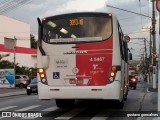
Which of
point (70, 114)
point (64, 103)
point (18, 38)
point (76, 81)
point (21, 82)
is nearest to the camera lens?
point (76, 81)

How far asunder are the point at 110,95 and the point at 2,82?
38.0 metres

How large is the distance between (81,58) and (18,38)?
64.5 metres

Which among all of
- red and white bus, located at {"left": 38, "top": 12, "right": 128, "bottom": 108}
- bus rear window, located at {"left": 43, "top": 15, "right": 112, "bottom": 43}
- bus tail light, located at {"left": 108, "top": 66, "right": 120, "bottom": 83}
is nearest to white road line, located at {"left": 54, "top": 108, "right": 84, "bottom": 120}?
red and white bus, located at {"left": 38, "top": 12, "right": 128, "bottom": 108}

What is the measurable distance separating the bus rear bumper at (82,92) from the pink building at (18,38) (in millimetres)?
54204

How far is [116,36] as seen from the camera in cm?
1226

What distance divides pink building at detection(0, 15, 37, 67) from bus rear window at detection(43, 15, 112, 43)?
176 feet

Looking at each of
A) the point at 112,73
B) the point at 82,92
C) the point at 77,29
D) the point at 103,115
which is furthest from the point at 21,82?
the point at 112,73

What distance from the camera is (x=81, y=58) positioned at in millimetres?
12219

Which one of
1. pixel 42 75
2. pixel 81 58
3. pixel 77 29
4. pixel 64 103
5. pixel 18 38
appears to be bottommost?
pixel 64 103

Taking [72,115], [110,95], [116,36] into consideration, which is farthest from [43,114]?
[116,36]

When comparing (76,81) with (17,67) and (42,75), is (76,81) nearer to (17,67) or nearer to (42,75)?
(42,75)

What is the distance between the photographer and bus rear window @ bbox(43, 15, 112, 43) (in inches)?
487

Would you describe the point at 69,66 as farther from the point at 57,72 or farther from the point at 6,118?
the point at 6,118

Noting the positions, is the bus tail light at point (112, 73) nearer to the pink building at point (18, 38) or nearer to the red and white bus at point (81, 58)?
the red and white bus at point (81, 58)
